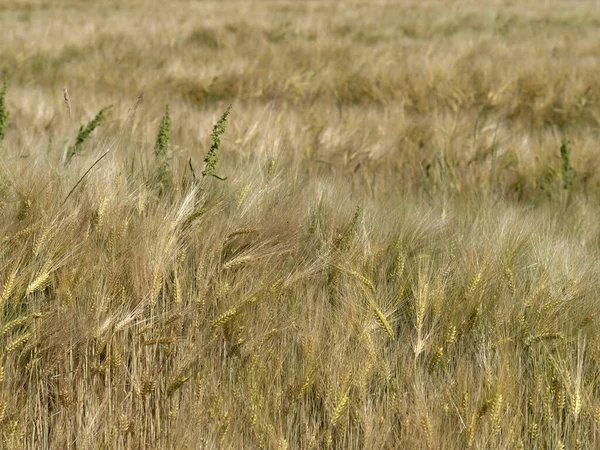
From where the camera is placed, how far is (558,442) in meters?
1.04

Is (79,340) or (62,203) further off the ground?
(62,203)

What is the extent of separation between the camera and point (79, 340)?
114 cm

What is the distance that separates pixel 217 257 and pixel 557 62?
4.54 meters

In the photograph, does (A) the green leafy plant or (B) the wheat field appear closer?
(B) the wheat field

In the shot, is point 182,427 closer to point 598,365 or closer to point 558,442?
point 558,442

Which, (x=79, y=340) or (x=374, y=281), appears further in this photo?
(x=374, y=281)

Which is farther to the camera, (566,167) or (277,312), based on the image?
(566,167)

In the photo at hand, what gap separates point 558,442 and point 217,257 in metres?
0.81

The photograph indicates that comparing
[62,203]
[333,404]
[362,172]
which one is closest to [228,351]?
[333,404]

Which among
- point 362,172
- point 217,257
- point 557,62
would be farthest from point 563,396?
point 557,62

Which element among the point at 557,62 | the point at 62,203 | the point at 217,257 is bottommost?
the point at 557,62

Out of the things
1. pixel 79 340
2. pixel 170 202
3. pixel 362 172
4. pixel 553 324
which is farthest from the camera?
pixel 362 172

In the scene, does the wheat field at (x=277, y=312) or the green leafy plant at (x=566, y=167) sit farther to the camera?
the green leafy plant at (x=566, y=167)

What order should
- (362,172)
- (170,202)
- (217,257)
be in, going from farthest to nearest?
(362,172) → (170,202) → (217,257)
